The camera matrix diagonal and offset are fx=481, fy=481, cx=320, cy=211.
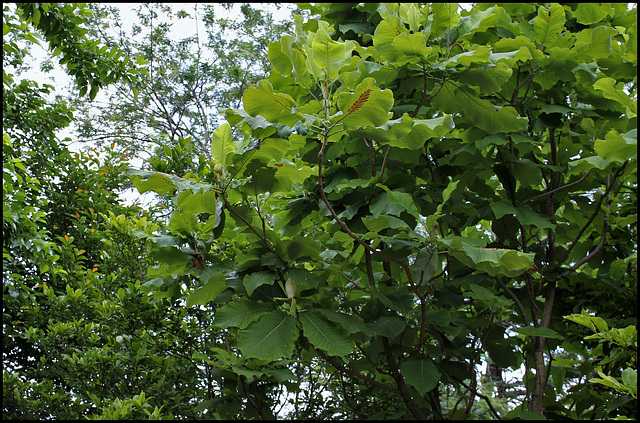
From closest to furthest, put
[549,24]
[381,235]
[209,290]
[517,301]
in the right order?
[209,290] < [381,235] < [549,24] < [517,301]

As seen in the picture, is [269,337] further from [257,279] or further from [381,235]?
[381,235]

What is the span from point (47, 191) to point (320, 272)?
3.21 metres

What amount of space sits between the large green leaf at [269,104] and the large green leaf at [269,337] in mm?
636

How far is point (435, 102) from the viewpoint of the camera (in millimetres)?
2004

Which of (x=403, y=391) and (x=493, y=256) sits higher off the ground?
(x=493, y=256)

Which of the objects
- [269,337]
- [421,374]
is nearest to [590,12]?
[421,374]

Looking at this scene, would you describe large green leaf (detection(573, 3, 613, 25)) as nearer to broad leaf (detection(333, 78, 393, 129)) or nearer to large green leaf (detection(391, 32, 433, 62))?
large green leaf (detection(391, 32, 433, 62))

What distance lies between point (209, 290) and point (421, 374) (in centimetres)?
82

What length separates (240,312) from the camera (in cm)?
163

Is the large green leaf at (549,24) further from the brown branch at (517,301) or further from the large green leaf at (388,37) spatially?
the brown branch at (517,301)

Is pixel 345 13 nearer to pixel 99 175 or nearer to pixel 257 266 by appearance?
pixel 257 266

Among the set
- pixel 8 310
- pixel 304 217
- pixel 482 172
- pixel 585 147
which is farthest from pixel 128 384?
pixel 585 147

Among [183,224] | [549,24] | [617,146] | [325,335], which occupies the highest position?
[549,24]

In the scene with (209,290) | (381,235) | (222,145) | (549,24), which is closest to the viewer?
(222,145)
